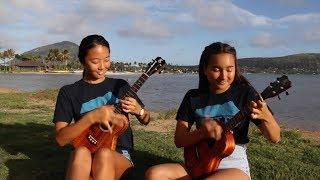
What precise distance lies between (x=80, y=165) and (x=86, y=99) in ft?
2.91

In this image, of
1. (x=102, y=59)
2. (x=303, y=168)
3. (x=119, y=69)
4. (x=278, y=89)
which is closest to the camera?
(x=278, y=89)

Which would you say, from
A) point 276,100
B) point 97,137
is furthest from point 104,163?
point 276,100

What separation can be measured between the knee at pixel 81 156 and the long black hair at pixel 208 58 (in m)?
1.37

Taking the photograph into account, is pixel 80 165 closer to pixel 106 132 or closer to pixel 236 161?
pixel 106 132

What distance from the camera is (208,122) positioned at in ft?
14.0

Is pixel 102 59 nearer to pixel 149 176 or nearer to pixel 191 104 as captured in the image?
pixel 191 104

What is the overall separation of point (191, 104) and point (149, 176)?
2.94 feet

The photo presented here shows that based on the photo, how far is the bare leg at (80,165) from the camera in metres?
4.48

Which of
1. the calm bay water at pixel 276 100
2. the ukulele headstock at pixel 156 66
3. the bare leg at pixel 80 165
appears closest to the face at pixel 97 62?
the ukulele headstock at pixel 156 66

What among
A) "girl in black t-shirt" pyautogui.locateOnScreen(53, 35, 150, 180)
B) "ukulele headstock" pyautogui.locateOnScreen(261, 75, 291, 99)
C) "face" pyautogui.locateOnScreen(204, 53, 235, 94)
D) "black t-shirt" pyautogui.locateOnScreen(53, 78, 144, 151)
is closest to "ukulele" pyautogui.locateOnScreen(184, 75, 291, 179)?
"ukulele headstock" pyautogui.locateOnScreen(261, 75, 291, 99)

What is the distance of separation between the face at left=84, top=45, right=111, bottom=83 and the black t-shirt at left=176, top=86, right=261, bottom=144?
1049mm

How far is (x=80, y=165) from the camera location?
449 cm

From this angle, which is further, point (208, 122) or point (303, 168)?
point (303, 168)

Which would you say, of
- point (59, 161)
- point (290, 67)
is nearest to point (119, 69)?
point (290, 67)
